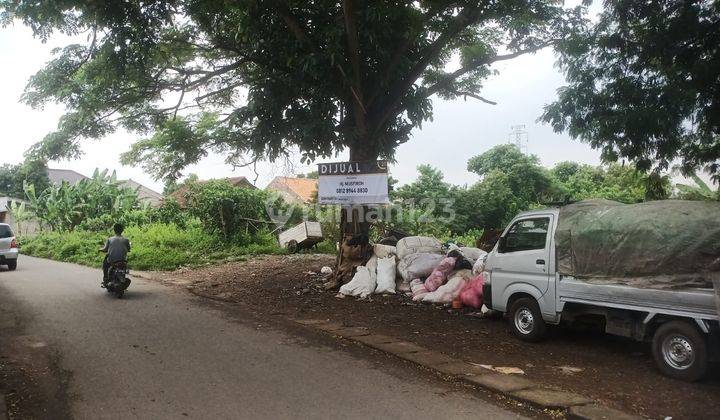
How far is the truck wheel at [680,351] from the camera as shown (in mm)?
5157

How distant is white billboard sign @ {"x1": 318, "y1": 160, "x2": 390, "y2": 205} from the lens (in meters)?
10.3

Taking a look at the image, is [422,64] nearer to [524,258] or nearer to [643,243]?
[524,258]

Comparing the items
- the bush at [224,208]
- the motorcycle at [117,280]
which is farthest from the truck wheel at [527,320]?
the bush at [224,208]

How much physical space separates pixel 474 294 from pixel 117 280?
23.8ft

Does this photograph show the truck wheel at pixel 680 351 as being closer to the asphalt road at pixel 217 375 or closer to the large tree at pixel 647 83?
the asphalt road at pixel 217 375

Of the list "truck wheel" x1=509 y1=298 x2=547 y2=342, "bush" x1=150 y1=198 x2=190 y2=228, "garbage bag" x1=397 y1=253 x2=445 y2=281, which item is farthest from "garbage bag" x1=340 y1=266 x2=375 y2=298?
"bush" x1=150 y1=198 x2=190 y2=228

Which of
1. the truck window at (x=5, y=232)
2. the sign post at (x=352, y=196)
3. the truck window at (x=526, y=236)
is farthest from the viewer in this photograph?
the truck window at (x=5, y=232)

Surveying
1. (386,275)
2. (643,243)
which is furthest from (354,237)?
(643,243)

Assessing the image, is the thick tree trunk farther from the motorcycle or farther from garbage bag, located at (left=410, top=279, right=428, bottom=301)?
the motorcycle

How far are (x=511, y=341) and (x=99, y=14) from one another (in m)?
7.94

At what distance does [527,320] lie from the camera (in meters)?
7.11

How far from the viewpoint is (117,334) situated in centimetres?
745

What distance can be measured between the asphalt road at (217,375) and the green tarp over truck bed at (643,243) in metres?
2.33

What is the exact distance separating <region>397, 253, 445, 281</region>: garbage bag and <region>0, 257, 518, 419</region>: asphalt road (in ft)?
10.9
